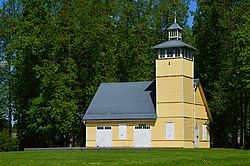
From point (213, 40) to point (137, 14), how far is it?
1192cm

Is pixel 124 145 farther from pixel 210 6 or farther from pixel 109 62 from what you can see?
pixel 210 6

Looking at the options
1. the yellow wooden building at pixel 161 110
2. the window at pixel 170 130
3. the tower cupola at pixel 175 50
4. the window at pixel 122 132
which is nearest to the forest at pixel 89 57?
the yellow wooden building at pixel 161 110

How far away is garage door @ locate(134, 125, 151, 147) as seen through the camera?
168ft

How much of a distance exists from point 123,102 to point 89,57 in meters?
9.60

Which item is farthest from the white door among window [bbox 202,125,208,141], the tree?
the tree

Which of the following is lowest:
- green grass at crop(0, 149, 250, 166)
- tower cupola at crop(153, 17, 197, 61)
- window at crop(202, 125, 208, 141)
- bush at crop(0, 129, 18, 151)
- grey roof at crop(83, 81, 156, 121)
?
green grass at crop(0, 149, 250, 166)

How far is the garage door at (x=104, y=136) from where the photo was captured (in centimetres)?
5281

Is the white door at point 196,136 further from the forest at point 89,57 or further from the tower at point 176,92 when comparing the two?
the forest at point 89,57

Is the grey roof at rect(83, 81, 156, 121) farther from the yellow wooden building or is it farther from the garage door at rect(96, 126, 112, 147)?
the garage door at rect(96, 126, 112, 147)

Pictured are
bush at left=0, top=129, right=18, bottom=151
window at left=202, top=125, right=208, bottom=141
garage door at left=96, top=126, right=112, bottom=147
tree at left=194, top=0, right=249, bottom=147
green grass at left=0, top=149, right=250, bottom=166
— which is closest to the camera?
green grass at left=0, top=149, right=250, bottom=166

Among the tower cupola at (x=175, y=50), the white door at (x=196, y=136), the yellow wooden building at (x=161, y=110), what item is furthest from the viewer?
the white door at (x=196, y=136)

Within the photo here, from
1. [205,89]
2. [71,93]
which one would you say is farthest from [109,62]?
[205,89]

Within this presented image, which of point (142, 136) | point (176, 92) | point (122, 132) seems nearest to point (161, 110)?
point (176, 92)

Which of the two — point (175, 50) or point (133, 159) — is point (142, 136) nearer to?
point (175, 50)
